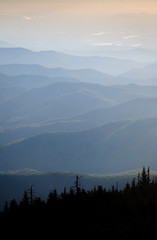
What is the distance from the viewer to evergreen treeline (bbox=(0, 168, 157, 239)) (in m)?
41.1

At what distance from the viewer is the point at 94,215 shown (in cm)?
4972

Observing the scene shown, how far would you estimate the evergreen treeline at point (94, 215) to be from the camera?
41.1 metres

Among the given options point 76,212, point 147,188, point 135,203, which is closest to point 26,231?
point 76,212

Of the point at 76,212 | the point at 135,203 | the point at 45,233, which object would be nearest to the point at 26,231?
the point at 45,233

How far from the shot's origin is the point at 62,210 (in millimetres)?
55656

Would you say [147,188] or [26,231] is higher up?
[147,188]

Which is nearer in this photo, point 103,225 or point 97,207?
point 103,225

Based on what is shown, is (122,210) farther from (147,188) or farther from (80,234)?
(147,188)

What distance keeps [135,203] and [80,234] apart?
1087 cm

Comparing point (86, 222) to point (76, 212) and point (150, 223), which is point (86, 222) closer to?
point (76, 212)

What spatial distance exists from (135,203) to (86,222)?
780 cm

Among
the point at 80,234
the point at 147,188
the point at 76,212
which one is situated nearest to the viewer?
the point at 80,234

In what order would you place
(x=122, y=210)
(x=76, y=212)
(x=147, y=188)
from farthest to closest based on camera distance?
(x=147, y=188) → (x=76, y=212) → (x=122, y=210)

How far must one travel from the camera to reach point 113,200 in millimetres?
55156
